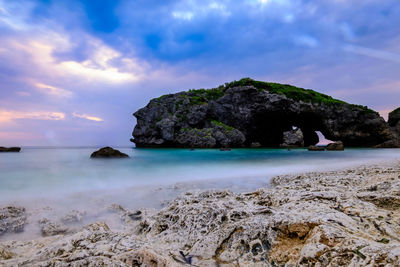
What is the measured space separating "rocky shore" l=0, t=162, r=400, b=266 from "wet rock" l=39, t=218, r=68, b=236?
8 centimetres

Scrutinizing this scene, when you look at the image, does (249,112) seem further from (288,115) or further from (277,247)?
(277,247)

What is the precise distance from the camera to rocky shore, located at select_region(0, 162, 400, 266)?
5.53 feet

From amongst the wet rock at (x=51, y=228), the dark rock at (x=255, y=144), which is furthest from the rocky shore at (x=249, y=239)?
the dark rock at (x=255, y=144)

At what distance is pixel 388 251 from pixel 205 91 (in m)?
50.8

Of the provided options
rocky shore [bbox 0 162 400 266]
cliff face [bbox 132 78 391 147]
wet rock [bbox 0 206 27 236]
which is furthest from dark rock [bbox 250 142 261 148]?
wet rock [bbox 0 206 27 236]

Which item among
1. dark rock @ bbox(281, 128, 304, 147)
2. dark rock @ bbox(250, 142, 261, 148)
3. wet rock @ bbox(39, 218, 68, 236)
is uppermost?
dark rock @ bbox(281, 128, 304, 147)

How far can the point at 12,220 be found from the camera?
3684 millimetres

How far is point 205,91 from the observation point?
2013 inches

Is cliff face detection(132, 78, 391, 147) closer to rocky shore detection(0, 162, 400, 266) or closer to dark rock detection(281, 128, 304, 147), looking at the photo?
dark rock detection(281, 128, 304, 147)

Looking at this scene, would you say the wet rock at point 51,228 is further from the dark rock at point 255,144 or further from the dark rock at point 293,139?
the dark rock at point 255,144

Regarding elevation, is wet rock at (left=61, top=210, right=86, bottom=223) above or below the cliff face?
below

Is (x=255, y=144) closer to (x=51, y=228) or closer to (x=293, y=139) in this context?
(x=293, y=139)

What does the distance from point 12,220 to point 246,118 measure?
4106cm

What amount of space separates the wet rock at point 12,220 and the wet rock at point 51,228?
32 cm
